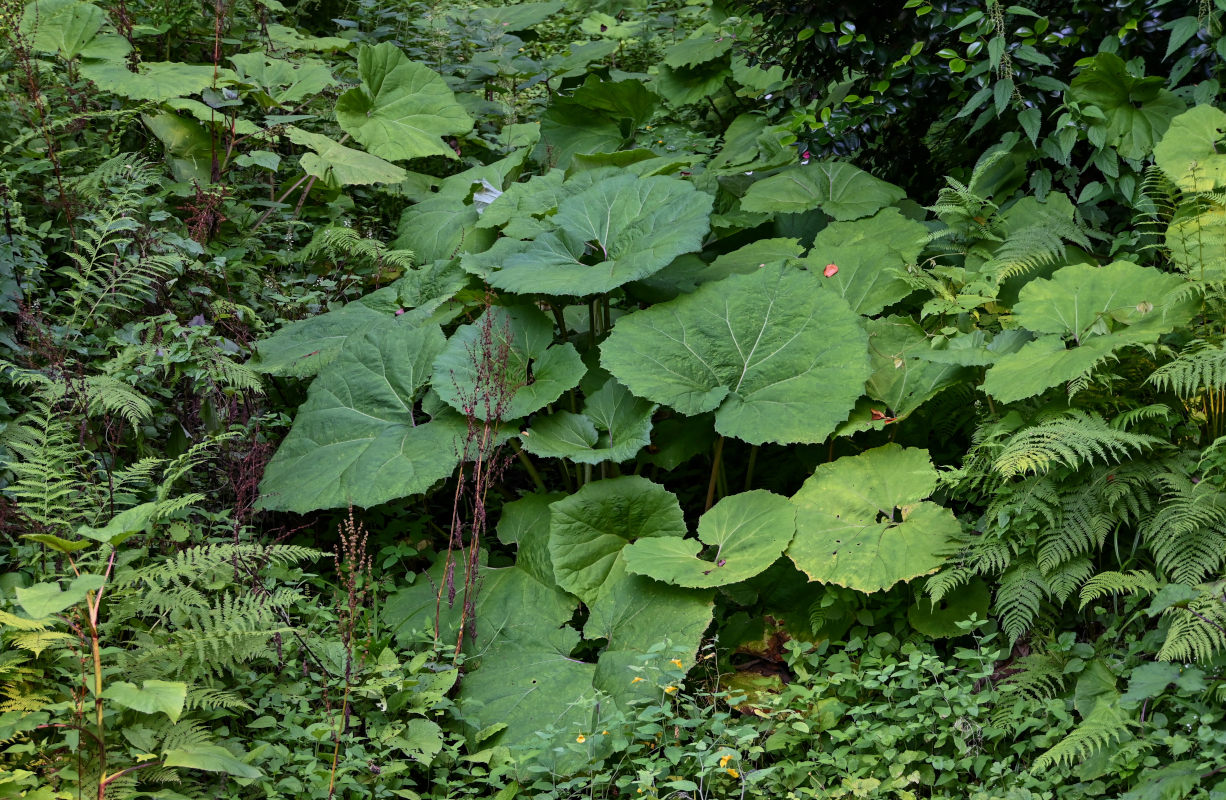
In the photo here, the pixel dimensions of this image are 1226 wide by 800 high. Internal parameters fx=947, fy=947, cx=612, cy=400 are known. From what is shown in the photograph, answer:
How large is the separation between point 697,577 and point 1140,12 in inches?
109

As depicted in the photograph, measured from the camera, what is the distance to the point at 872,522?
3.29 metres

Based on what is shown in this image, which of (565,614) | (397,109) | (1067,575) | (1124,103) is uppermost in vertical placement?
(1124,103)

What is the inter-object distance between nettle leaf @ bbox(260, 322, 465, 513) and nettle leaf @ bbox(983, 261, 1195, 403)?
201 centimetres

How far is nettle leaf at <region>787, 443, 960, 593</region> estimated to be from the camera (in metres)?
3.10

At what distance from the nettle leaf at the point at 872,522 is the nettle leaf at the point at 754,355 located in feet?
0.69

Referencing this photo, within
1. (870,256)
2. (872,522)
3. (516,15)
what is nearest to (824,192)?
(870,256)

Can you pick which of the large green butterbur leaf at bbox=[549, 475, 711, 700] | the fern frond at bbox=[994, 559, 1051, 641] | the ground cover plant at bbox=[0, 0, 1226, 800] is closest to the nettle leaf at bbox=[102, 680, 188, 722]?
the ground cover plant at bbox=[0, 0, 1226, 800]

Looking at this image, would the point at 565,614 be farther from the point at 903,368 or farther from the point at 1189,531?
the point at 1189,531

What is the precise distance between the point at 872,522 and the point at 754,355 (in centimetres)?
82

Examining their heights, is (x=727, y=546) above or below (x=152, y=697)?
below

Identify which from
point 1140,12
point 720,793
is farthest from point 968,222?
point 720,793

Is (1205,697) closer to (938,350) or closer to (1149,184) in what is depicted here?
(938,350)

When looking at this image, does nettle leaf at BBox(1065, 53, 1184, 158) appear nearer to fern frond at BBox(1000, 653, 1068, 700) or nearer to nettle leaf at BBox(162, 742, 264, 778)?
fern frond at BBox(1000, 653, 1068, 700)

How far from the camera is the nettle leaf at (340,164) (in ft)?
15.7
